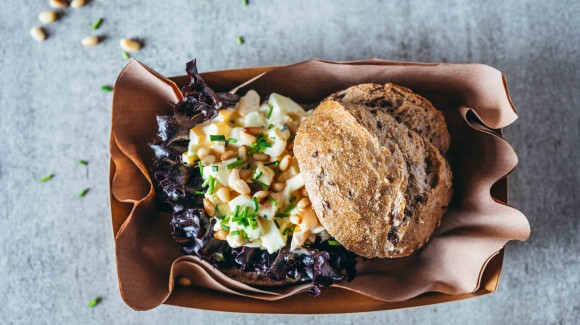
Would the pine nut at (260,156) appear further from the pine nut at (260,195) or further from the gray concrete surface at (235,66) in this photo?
the gray concrete surface at (235,66)

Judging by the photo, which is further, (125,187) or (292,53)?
(292,53)

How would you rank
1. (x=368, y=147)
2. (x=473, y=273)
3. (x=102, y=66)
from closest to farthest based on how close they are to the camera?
(x=368, y=147)
(x=473, y=273)
(x=102, y=66)

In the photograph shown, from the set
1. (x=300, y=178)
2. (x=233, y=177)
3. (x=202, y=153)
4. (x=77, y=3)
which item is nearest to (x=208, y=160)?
(x=202, y=153)

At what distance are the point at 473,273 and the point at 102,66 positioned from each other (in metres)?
2.01

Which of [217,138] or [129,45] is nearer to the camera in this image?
[217,138]

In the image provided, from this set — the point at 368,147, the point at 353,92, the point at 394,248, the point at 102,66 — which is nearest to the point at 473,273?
the point at 394,248

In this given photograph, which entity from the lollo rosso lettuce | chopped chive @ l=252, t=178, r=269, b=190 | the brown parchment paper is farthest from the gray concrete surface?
chopped chive @ l=252, t=178, r=269, b=190

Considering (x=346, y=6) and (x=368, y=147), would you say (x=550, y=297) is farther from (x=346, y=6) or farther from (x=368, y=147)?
(x=346, y=6)

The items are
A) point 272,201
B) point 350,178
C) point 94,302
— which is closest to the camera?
point 350,178

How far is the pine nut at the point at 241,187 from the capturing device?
2.01 m

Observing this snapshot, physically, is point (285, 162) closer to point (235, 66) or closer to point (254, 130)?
point (254, 130)

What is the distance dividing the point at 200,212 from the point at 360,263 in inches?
29.9

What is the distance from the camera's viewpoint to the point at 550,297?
2408 mm

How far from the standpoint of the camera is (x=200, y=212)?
212cm
